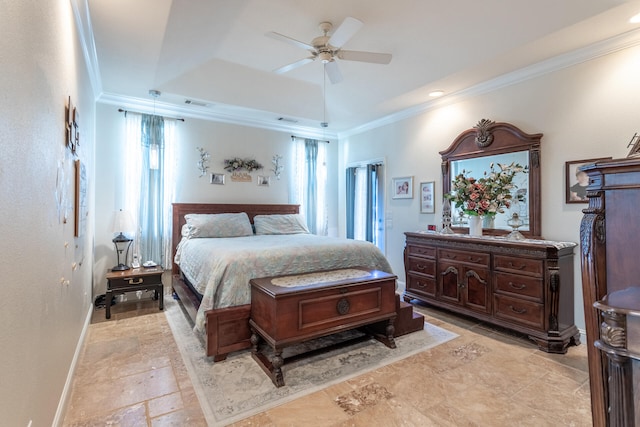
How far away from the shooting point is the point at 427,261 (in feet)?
12.6

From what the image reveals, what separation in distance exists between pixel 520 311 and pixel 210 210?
165 inches

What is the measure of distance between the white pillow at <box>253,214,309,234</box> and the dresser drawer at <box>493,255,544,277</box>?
2.79 metres

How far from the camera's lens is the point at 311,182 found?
585 cm

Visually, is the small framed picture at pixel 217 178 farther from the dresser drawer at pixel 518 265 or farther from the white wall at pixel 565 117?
the dresser drawer at pixel 518 265

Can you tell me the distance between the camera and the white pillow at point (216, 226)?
13.7 feet

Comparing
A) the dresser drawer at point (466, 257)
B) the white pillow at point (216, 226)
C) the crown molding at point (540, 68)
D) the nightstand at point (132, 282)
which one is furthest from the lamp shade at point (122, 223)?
the crown molding at point (540, 68)

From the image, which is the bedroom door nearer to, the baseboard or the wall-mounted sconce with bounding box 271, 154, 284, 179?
the wall-mounted sconce with bounding box 271, 154, 284, 179

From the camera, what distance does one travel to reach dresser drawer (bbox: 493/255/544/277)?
283cm

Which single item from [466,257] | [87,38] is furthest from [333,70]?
[466,257]

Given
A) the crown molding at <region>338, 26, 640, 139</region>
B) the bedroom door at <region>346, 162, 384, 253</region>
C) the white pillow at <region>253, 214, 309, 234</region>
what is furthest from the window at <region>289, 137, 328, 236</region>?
the crown molding at <region>338, 26, 640, 139</region>

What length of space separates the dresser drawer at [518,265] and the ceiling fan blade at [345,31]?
A: 8.27ft

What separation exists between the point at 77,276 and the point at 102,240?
6.00ft

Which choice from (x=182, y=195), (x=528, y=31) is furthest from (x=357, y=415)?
(x=182, y=195)

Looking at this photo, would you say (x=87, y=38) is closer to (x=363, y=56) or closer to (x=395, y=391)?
(x=363, y=56)
